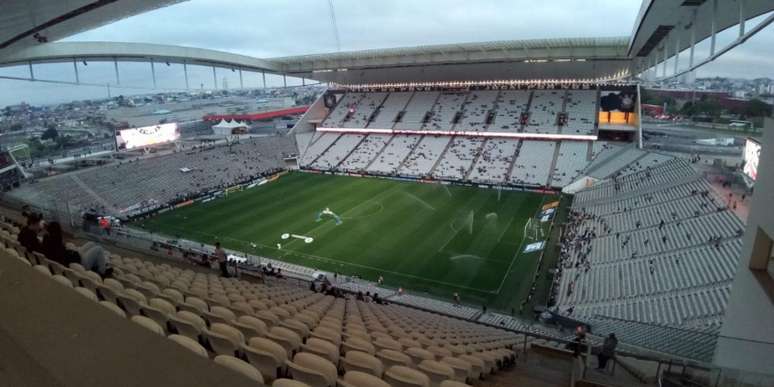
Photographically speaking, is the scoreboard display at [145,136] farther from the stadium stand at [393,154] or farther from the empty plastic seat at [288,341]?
the empty plastic seat at [288,341]

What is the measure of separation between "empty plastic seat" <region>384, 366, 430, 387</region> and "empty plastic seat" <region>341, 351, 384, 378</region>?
10 centimetres

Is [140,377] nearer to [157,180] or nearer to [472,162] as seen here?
[157,180]

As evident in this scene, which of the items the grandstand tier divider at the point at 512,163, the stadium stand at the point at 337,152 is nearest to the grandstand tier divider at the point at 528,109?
the grandstand tier divider at the point at 512,163

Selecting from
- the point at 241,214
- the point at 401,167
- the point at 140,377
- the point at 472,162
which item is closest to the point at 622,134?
the point at 472,162

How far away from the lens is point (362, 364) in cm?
350

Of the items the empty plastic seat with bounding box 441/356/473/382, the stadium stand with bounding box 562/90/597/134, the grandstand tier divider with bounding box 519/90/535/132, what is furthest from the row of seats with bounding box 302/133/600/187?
A: the empty plastic seat with bounding box 441/356/473/382

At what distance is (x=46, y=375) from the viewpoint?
152 centimetres

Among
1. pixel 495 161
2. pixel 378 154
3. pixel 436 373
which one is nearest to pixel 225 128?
pixel 378 154

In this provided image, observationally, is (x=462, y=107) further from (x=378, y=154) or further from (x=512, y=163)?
(x=512, y=163)

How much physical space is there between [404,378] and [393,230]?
86.0ft

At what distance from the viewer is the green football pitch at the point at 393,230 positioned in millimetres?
22734

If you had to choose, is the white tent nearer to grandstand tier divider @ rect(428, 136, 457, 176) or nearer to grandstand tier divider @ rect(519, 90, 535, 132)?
grandstand tier divider @ rect(428, 136, 457, 176)

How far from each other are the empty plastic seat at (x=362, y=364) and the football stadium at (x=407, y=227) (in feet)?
0.11

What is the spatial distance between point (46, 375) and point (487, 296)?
20321mm
